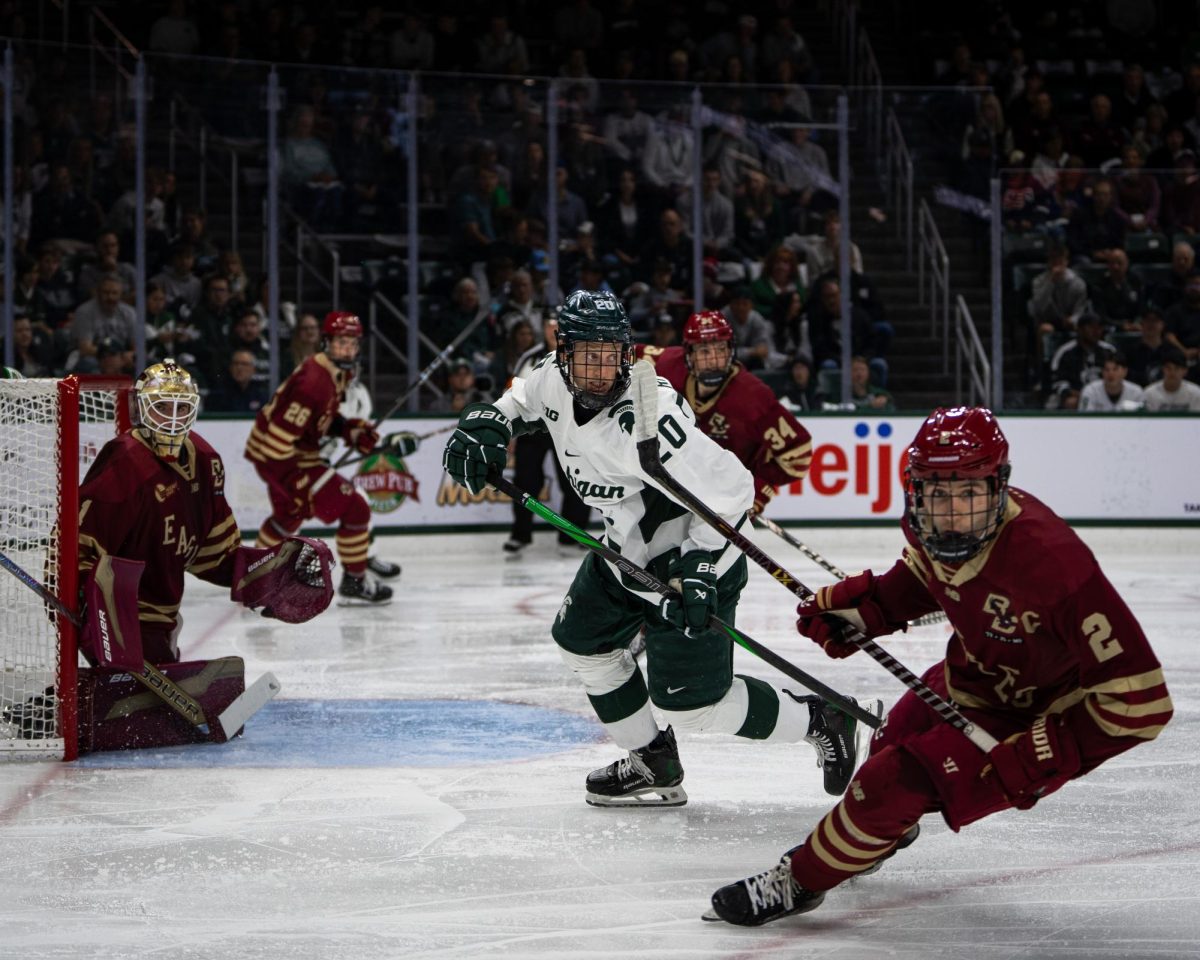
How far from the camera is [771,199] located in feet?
30.6

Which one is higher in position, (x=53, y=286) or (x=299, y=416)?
(x=53, y=286)

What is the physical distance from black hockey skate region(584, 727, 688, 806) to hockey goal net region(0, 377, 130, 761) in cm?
141

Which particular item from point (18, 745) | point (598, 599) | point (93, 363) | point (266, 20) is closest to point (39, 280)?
point (93, 363)

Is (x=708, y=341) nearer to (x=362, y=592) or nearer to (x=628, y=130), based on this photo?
(x=362, y=592)

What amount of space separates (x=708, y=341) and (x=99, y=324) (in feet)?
13.1

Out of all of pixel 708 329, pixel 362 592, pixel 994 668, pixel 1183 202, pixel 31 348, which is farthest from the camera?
pixel 1183 202

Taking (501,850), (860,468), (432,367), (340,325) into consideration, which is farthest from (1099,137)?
(501,850)

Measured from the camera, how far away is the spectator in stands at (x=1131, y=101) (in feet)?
38.2

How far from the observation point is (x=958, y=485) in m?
2.74

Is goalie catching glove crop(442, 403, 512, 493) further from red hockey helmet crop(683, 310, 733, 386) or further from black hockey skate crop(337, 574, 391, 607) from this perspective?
black hockey skate crop(337, 574, 391, 607)

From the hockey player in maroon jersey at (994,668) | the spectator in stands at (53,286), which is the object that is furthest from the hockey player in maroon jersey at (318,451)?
the hockey player in maroon jersey at (994,668)

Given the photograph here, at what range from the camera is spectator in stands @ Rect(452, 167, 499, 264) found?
9125 millimetres

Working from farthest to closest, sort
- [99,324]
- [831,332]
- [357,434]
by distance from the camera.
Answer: [831,332] → [99,324] → [357,434]

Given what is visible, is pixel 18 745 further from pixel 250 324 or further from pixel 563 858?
pixel 250 324
